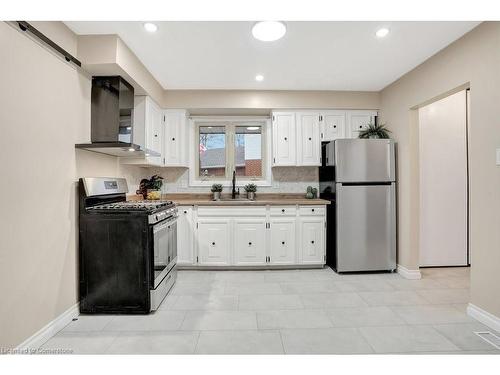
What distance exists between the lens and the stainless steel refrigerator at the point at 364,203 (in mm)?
3416

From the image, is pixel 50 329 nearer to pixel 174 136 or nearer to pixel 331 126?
pixel 174 136

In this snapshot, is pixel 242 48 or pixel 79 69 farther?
pixel 242 48

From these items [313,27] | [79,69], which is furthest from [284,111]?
[79,69]

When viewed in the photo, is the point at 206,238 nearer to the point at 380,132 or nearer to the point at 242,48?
the point at 242,48

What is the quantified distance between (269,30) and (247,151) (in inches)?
89.0

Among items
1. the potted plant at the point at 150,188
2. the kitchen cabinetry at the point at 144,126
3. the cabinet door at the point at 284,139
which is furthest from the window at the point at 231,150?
the kitchen cabinetry at the point at 144,126

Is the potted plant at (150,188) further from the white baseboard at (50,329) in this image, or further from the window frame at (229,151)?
the white baseboard at (50,329)

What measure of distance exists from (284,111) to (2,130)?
3.07 m

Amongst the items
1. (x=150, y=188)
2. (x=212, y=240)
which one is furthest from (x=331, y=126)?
(x=150, y=188)

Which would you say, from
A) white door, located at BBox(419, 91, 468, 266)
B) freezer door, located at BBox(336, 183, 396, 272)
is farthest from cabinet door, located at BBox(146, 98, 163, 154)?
white door, located at BBox(419, 91, 468, 266)

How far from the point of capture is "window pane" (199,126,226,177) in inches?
170

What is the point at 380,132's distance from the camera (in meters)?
3.56
